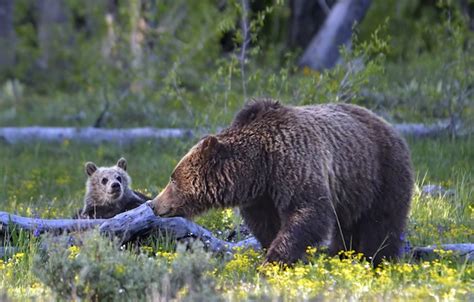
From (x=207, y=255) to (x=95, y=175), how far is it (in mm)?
4781

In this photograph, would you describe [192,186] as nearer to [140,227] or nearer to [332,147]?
[140,227]

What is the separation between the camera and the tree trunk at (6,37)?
26147 millimetres

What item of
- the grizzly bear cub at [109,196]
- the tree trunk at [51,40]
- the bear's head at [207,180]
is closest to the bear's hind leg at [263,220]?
the bear's head at [207,180]

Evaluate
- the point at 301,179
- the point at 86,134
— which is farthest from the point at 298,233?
the point at 86,134

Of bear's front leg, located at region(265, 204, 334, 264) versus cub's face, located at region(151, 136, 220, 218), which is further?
cub's face, located at region(151, 136, 220, 218)

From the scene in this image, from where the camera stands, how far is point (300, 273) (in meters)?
6.59

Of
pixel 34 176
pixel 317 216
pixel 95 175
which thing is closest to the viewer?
pixel 317 216

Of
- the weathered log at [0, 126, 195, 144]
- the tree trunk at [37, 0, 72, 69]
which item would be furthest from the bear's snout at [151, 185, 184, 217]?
the tree trunk at [37, 0, 72, 69]

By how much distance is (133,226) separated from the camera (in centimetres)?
798

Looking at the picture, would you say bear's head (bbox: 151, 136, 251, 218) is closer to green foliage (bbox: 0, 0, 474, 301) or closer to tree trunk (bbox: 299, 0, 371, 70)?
green foliage (bbox: 0, 0, 474, 301)

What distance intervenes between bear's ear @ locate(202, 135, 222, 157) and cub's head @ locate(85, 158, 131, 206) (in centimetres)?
272

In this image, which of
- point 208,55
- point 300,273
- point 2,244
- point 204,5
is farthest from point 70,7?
point 300,273

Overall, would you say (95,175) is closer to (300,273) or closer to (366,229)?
(366,229)

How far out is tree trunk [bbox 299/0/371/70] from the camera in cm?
1914
